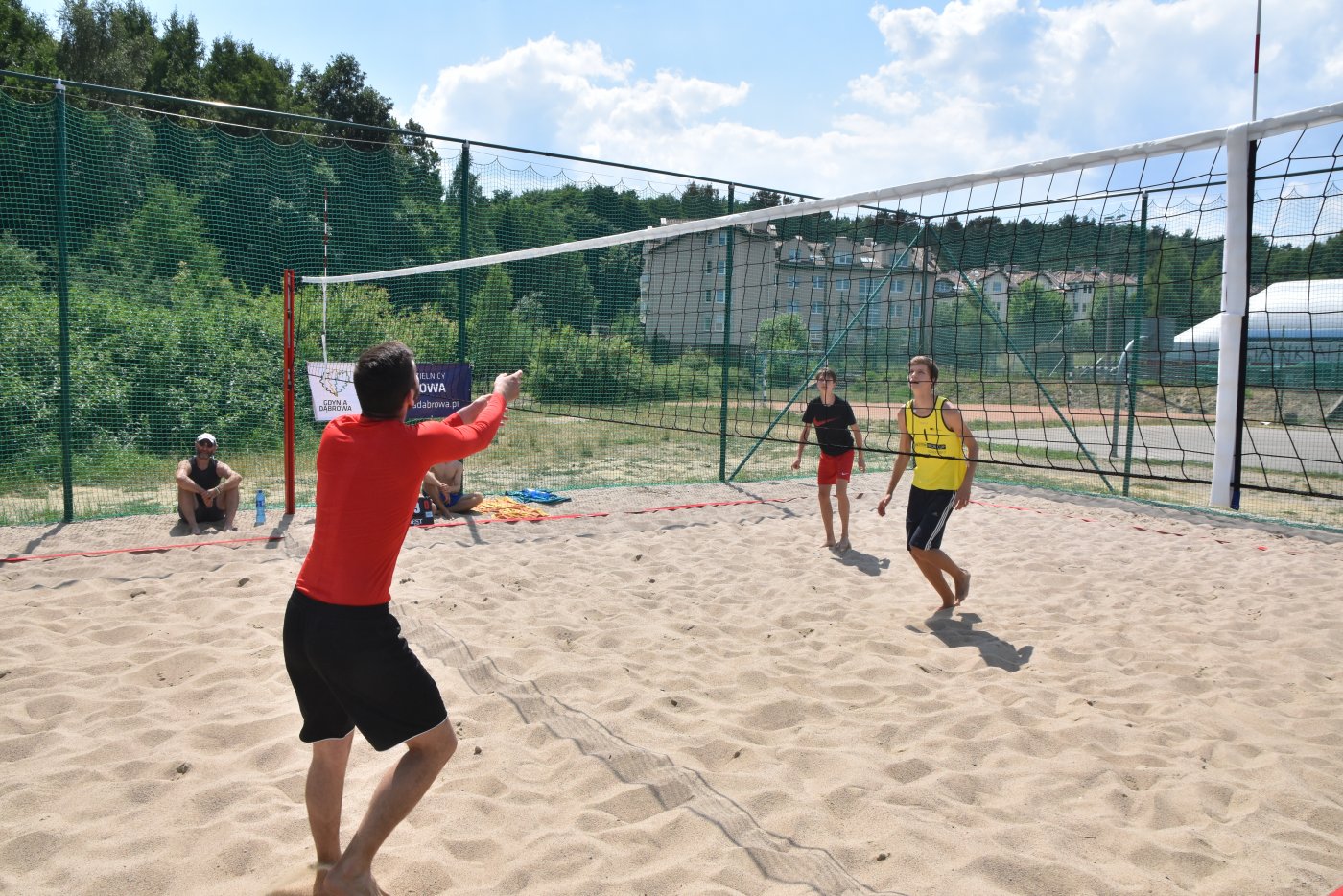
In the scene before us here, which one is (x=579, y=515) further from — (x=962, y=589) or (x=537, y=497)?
(x=962, y=589)

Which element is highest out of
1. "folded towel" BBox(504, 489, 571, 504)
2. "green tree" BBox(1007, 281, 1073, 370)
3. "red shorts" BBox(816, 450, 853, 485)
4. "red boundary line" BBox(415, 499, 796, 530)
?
"green tree" BBox(1007, 281, 1073, 370)

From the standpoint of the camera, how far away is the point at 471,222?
8797 mm

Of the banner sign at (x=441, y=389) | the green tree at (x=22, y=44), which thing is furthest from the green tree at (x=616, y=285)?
the green tree at (x=22, y=44)

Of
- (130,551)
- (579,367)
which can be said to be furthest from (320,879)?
(579,367)

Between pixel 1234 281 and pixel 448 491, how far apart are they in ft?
19.8

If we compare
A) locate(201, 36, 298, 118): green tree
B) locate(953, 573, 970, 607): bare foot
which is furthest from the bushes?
locate(201, 36, 298, 118): green tree

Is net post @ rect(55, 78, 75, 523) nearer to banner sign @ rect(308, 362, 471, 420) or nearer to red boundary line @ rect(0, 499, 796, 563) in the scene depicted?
red boundary line @ rect(0, 499, 796, 563)

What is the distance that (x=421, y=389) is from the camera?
7531mm

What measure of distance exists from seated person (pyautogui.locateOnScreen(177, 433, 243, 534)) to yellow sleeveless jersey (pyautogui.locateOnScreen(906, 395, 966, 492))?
5.10 metres

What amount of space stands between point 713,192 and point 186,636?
685 centimetres

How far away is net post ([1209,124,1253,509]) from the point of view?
2.90 metres

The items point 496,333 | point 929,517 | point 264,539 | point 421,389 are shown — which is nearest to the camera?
point 929,517

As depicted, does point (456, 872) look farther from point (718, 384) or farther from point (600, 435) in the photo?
point (600, 435)

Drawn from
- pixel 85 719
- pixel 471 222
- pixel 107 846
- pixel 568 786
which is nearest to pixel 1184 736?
pixel 568 786
